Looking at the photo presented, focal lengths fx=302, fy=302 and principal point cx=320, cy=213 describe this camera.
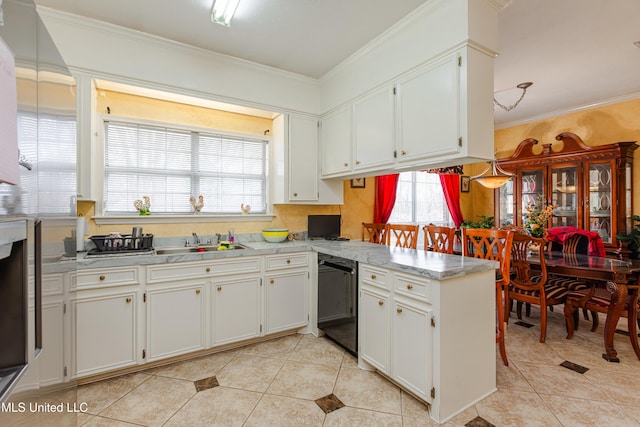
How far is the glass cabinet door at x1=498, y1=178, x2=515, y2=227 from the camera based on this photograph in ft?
17.0

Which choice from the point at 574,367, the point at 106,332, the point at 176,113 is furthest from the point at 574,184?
the point at 106,332

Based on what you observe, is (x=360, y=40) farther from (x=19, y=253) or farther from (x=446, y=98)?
(x=19, y=253)

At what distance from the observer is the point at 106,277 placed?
214 centimetres

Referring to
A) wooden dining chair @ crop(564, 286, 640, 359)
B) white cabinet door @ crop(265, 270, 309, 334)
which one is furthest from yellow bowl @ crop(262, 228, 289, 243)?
wooden dining chair @ crop(564, 286, 640, 359)

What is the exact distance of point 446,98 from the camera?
2109 mm

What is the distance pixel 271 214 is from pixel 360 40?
1942 mm

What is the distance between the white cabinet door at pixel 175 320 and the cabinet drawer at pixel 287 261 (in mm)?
607

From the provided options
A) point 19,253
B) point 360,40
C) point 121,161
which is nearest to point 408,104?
point 360,40

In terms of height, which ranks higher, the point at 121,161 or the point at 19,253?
the point at 121,161

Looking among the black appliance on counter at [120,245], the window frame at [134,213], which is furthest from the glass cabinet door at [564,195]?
the black appliance on counter at [120,245]

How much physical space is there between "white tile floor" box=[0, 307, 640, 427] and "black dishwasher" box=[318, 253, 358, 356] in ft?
0.57

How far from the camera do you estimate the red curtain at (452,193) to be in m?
5.70

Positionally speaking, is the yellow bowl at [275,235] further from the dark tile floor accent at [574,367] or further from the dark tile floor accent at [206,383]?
the dark tile floor accent at [574,367]

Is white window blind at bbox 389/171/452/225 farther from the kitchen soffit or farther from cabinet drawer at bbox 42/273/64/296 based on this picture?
cabinet drawer at bbox 42/273/64/296
